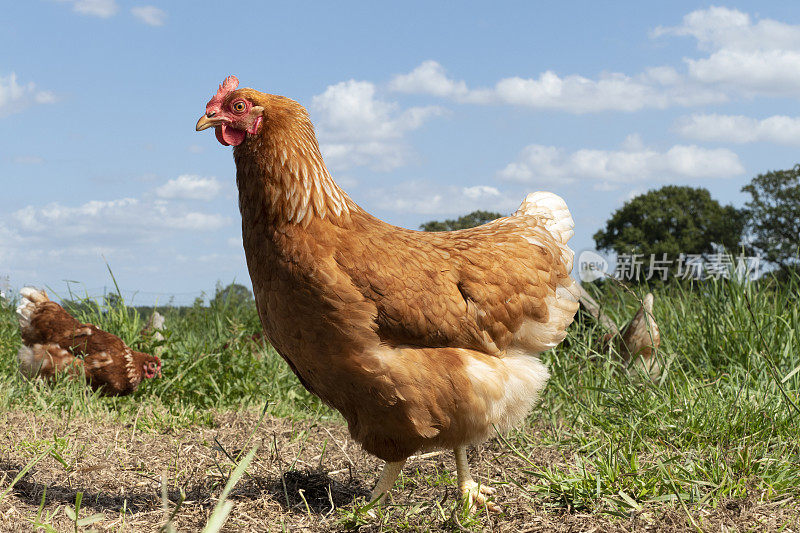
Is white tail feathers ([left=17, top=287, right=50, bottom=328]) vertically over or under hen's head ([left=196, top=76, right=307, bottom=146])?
under

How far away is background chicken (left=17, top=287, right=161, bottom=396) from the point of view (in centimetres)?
575

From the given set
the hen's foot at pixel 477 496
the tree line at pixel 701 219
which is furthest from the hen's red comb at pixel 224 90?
the tree line at pixel 701 219

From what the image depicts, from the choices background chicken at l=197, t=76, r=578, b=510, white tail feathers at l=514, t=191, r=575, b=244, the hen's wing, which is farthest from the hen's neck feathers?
white tail feathers at l=514, t=191, r=575, b=244

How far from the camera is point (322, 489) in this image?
375cm

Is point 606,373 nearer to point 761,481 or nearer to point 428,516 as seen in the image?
point 761,481

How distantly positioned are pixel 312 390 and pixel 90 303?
4718mm

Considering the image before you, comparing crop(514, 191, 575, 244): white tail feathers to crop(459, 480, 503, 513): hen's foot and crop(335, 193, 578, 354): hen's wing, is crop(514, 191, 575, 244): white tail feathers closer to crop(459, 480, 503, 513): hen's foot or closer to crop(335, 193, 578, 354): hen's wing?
crop(335, 193, 578, 354): hen's wing

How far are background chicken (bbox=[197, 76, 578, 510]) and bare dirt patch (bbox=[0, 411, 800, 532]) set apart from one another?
27 cm

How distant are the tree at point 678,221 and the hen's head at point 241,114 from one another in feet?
81.4

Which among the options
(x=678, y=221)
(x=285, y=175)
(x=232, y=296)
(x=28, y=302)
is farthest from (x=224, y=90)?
(x=678, y=221)

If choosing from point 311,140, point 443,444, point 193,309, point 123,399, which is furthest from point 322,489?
point 193,309

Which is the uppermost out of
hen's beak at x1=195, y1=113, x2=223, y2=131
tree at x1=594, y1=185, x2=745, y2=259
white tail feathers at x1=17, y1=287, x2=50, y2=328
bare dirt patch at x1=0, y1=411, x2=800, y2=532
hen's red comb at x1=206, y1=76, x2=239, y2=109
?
tree at x1=594, y1=185, x2=745, y2=259

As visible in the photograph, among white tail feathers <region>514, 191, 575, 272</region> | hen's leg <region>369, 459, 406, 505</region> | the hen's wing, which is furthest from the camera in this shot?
white tail feathers <region>514, 191, 575, 272</region>

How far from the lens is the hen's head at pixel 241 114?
318 centimetres
